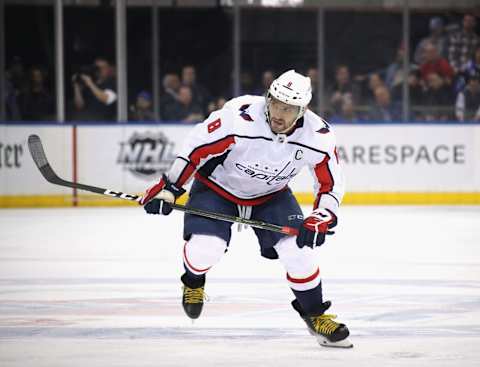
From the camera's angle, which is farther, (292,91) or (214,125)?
(214,125)

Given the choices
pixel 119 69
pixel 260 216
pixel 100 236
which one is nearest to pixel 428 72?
pixel 119 69

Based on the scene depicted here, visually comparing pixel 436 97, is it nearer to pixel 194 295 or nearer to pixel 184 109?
pixel 184 109

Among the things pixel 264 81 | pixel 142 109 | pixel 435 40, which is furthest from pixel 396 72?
pixel 142 109

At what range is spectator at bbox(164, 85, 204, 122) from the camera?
1234 centimetres

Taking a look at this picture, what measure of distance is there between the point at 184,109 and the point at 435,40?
291cm

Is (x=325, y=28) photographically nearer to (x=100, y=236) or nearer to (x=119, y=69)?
(x=119, y=69)

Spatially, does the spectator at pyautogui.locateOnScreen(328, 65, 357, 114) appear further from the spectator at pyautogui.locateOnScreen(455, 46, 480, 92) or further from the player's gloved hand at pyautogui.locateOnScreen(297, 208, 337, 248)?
the player's gloved hand at pyautogui.locateOnScreen(297, 208, 337, 248)

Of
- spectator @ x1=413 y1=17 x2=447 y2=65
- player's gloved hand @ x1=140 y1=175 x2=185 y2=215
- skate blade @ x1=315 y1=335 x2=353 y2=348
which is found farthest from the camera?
spectator @ x1=413 y1=17 x2=447 y2=65

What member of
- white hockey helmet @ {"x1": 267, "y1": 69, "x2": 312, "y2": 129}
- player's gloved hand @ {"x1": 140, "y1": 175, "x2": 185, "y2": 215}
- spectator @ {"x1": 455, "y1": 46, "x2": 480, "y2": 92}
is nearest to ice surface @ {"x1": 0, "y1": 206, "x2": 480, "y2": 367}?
player's gloved hand @ {"x1": 140, "y1": 175, "x2": 185, "y2": 215}

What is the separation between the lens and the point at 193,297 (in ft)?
15.9

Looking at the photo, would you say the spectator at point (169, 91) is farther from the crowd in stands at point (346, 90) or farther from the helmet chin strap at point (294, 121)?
the helmet chin strap at point (294, 121)

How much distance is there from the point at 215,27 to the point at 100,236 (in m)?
4.46

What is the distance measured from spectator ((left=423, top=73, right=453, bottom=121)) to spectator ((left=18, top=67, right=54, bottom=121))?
13.1ft

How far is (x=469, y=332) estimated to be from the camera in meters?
4.61
